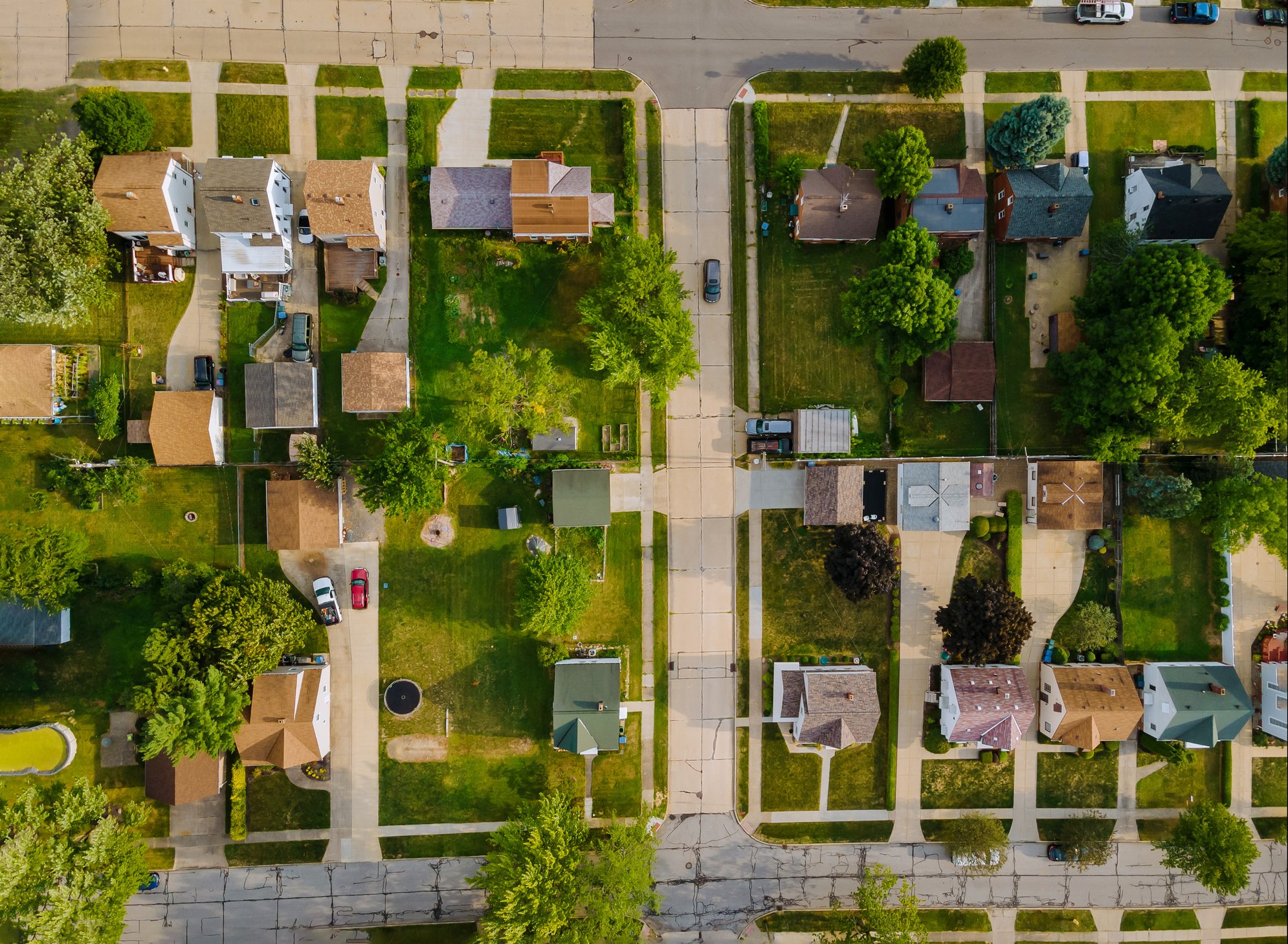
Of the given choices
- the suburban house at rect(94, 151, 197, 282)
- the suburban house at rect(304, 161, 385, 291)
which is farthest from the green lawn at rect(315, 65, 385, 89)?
the suburban house at rect(94, 151, 197, 282)

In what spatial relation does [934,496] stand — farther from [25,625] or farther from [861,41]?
[25,625]

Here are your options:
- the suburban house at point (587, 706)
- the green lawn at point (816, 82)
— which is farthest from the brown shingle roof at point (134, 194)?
the green lawn at point (816, 82)

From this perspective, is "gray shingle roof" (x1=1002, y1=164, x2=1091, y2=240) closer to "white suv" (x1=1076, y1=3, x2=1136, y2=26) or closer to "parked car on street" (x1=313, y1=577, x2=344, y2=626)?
"white suv" (x1=1076, y1=3, x2=1136, y2=26)

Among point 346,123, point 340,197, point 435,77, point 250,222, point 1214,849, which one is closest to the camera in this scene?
point 340,197

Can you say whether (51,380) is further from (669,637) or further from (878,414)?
(878,414)

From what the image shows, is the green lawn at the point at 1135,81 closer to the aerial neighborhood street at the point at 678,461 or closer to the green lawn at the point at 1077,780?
the aerial neighborhood street at the point at 678,461

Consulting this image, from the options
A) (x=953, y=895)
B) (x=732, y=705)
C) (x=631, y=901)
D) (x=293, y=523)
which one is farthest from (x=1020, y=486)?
(x=293, y=523)

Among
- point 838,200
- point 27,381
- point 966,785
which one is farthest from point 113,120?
point 966,785

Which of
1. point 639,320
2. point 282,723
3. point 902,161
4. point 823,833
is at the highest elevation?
point 902,161

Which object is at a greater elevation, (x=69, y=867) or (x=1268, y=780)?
(x=1268, y=780)
